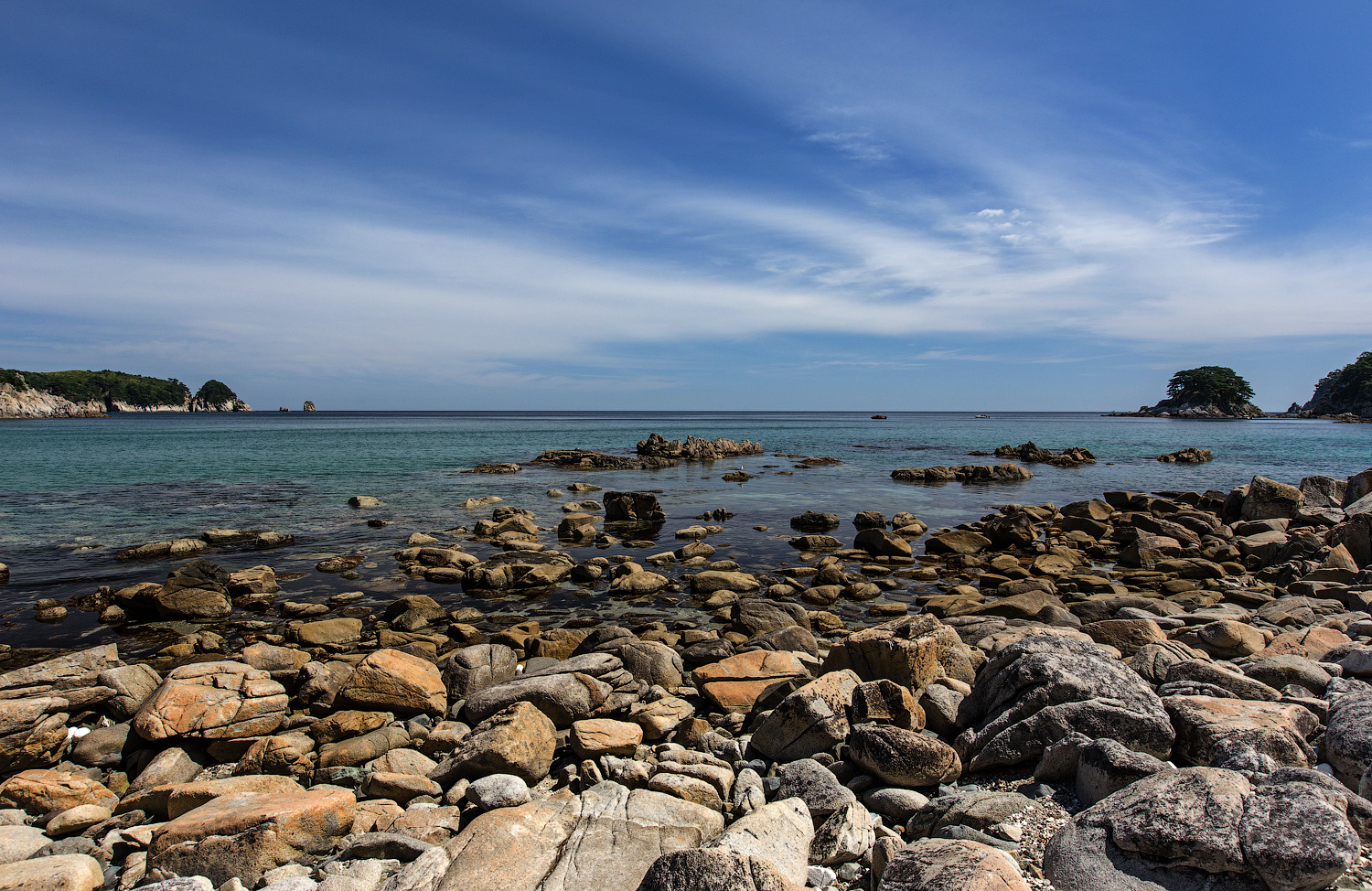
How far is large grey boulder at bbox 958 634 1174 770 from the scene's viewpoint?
4980 mm

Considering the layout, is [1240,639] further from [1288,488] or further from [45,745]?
[1288,488]

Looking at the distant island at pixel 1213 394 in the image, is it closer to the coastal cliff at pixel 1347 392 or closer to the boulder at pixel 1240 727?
the coastal cliff at pixel 1347 392

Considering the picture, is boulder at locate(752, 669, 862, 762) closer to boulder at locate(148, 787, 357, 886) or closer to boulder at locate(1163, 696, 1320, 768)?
boulder at locate(1163, 696, 1320, 768)

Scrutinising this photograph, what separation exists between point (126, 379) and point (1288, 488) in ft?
717

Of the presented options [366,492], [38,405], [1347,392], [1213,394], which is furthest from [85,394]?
[1347,392]

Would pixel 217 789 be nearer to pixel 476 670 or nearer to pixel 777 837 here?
pixel 476 670

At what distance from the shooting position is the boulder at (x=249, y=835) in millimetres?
4695

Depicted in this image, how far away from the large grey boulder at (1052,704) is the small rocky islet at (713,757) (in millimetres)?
25

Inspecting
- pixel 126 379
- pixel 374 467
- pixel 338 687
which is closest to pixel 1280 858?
pixel 338 687

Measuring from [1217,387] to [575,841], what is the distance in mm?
178267

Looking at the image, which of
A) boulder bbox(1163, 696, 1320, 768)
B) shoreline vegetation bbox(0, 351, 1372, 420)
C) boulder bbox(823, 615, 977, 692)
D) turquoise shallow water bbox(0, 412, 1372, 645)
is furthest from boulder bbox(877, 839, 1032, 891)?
shoreline vegetation bbox(0, 351, 1372, 420)

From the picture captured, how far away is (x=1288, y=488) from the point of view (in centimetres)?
2253

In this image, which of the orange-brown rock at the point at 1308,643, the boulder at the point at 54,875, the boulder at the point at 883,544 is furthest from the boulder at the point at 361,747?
the boulder at the point at 883,544

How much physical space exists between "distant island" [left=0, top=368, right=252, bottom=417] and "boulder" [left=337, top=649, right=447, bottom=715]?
545 feet
